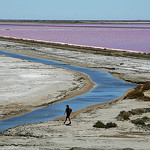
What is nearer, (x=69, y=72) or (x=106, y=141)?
(x=106, y=141)

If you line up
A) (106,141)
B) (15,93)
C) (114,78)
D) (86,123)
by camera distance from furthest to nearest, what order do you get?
1. (114,78)
2. (15,93)
3. (86,123)
4. (106,141)

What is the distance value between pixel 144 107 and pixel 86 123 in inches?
244

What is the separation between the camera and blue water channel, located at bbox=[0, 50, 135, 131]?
25172 millimetres

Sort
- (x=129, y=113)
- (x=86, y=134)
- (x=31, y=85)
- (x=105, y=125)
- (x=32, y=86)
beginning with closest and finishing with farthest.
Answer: (x=86, y=134) → (x=105, y=125) → (x=129, y=113) → (x=32, y=86) → (x=31, y=85)

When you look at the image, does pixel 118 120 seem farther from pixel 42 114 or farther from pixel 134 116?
pixel 42 114

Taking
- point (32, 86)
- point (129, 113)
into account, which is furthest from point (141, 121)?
point (32, 86)

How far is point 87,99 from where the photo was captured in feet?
108

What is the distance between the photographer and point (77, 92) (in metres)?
35.8

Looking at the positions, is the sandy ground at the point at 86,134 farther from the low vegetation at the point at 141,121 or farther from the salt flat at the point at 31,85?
the salt flat at the point at 31,85

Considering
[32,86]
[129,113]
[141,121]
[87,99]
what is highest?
[32,86]

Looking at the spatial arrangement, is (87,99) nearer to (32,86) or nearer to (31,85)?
(32,86)

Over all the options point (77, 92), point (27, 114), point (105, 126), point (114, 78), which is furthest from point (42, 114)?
point (114, 78)

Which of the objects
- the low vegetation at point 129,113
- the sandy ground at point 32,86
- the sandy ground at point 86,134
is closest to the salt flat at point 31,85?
the sandy ground at point 32,86

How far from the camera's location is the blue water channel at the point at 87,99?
25.2m
